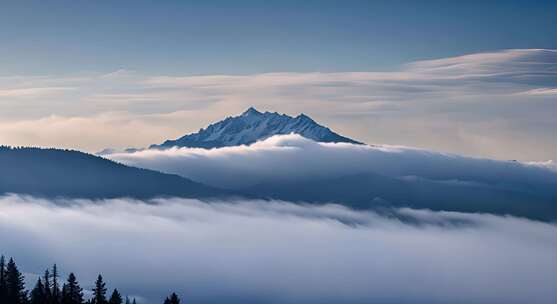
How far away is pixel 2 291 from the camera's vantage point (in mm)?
137500

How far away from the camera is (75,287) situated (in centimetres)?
14050

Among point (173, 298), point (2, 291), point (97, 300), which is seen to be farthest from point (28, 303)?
point (173, 298)

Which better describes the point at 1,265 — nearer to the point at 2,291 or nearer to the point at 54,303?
the point at 2,291

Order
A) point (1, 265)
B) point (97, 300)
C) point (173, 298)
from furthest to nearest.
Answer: point (1, 265)
point (97, 300)
point (173, 298)

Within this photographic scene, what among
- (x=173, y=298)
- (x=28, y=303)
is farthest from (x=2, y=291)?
(x=173, y=298)

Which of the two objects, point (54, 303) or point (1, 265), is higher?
point (1, 265)

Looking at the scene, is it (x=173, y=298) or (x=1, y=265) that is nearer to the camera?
(x=173, y=298)

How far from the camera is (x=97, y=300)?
13400cm

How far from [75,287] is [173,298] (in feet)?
93.8

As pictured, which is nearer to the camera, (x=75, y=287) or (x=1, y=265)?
(x=75, y=287)

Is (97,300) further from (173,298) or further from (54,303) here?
(173,298)

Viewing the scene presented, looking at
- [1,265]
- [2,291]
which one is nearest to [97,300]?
[2,291]

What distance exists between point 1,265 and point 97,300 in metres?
30.1

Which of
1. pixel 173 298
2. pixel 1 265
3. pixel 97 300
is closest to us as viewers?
pixel 173 298
